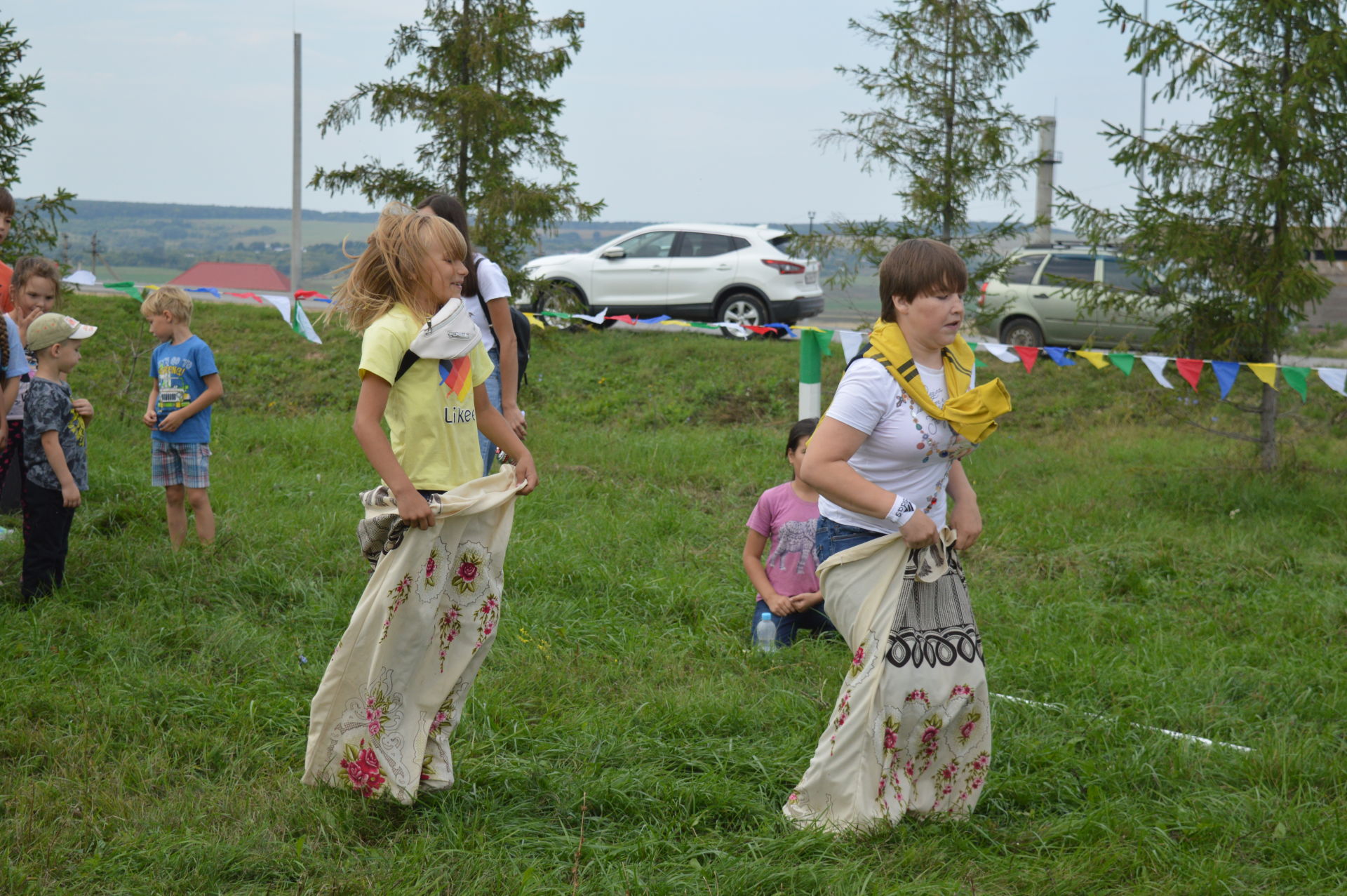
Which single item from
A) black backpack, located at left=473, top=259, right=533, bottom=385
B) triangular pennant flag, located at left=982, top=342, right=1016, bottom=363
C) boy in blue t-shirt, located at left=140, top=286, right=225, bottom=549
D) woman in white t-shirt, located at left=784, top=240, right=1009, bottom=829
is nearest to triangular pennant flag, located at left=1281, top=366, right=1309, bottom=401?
triangular pennant flag, located at left=982, top=342, right=1016, bottom=363

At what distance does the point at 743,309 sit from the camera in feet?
51.0

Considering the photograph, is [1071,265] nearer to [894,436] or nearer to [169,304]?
[169,304]

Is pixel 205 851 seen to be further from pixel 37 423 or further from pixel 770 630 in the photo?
pixel 37 423

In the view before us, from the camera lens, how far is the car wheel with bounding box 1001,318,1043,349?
15.5m

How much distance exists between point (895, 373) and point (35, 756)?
9.73ft

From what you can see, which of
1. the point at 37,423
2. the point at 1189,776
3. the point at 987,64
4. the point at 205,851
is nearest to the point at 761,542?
the point at 1189,776

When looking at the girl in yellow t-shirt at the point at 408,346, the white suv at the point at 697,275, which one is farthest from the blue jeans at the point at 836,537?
the white suv at the point at 697,275

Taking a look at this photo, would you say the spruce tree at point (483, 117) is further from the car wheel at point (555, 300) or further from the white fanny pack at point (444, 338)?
the white fanny pack at point (444, 338)

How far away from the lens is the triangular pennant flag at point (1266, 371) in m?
7.72

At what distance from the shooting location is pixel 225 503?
707 centimetres

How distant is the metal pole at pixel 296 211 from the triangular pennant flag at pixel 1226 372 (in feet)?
52.8

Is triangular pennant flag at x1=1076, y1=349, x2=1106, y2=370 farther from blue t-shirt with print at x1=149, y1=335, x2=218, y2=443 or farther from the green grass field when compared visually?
blue t-shirt with print at x1=149, y1=335, x2=218, y2=443

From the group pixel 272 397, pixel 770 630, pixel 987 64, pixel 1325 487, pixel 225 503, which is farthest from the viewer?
pixel 272 397

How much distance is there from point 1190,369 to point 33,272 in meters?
7.25
